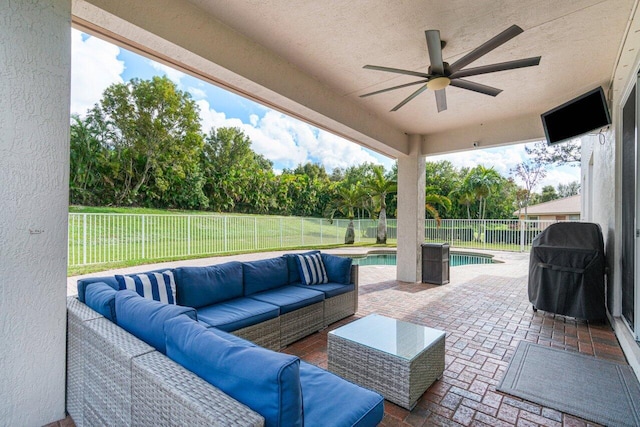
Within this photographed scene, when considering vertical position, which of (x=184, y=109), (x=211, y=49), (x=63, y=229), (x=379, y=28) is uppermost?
(x=184, y=109)

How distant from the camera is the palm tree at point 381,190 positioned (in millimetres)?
12188

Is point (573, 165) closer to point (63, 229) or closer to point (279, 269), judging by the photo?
point (279, 269)

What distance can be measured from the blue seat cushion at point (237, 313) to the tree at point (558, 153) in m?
14.7

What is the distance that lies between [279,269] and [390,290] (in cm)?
266

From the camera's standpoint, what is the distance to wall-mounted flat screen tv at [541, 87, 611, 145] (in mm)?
3499

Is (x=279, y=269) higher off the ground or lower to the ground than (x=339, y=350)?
higher

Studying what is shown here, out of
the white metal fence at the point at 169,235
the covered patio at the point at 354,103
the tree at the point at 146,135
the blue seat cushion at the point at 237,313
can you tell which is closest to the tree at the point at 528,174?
the white metal fence at the point at 169,235

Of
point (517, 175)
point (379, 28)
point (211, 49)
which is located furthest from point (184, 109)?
point (517, 175)

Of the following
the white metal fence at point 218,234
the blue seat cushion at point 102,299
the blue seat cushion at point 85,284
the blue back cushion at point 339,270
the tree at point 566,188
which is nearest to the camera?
the blue seat cushion at point 102,299

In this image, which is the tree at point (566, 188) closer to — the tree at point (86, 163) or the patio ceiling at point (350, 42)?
the patio ceiling at point (350, 42)

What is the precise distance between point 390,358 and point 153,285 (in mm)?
2056

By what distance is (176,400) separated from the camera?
1008mm

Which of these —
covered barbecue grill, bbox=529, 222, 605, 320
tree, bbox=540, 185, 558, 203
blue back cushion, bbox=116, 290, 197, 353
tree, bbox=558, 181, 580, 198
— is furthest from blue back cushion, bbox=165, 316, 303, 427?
tree, bbox=558, 181, 580, 198

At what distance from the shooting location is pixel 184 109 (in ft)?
28.2
